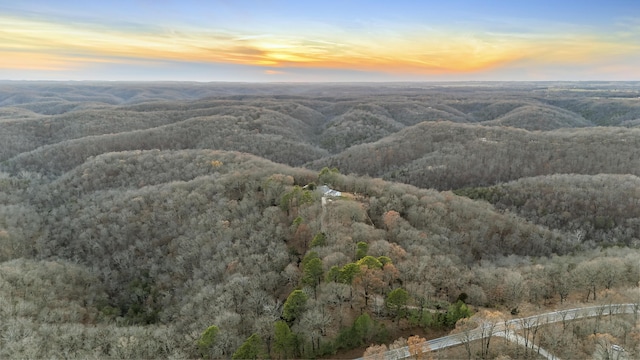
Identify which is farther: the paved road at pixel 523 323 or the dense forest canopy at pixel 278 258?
the dense forest canopy at pixel 278 258

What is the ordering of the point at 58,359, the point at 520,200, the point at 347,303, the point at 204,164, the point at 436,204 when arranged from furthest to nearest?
the point at 204,164 < the point at 520,200 < the point at 436,204 < the point at 347,303 < the point at 58,359

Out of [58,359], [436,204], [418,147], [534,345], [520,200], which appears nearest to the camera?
[534,345]

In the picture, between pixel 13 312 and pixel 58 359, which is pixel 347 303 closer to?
pixel 58 359

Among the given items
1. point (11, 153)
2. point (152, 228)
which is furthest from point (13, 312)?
point (11, 153)

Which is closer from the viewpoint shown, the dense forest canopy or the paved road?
the paved road

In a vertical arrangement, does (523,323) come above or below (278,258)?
above

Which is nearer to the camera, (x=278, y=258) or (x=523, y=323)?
(x=523, y=323)

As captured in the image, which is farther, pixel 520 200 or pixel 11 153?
pixel 11 153

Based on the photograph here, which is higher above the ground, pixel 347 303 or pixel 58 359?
Result: pixel 347 303
